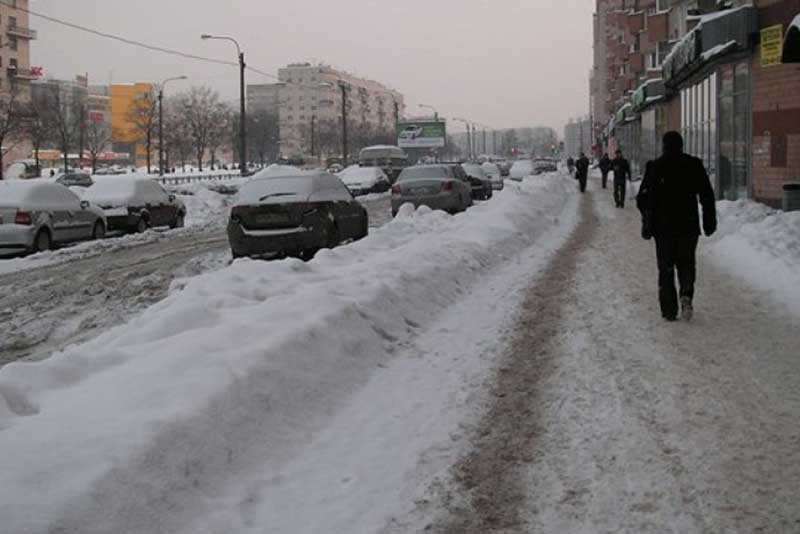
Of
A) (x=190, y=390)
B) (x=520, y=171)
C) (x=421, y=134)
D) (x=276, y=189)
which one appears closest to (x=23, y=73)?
(x=421, y=134)

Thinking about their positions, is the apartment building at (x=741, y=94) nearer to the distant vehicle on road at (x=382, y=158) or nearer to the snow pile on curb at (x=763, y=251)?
the snow pile on curb at (x=763, y=251)

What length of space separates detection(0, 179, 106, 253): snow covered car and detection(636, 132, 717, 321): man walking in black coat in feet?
44.8

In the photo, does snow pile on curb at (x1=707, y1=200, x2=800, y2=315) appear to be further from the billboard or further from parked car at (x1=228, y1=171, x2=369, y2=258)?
the billboard

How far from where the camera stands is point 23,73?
10750 cm

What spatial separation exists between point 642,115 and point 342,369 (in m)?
50.7

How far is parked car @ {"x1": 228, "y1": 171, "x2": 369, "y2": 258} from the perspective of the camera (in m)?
15.2

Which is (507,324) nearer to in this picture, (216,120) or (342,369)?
(342,369)

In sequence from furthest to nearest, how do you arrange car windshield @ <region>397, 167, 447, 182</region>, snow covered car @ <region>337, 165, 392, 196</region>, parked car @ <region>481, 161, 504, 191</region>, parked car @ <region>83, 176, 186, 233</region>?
parked car @ <region>481, 161, 504, 191</region> → snow covered car @ <region>337, 165, 392, 196</region> → car windshield @ <region>397, 167, 447, 182</region> → parked car @ <region>83, 176, 186, 233</region>

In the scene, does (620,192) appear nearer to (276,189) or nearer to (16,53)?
(276,189)

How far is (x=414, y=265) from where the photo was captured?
10883 mm

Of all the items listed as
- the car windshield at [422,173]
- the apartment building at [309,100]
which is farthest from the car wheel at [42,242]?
the apartment building at [309,100]

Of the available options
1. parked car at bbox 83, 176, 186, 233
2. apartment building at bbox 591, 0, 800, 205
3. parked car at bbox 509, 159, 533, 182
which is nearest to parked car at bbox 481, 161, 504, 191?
parked car at bbox 509, 159, 533, 182

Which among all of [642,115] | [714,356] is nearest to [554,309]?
[714,356]

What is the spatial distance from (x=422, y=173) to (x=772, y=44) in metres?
10.6
